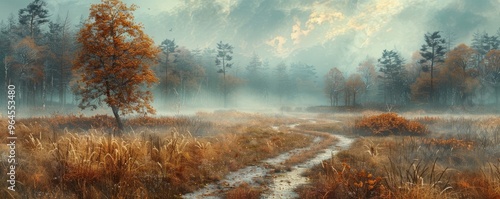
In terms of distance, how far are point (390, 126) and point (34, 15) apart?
54.8 m

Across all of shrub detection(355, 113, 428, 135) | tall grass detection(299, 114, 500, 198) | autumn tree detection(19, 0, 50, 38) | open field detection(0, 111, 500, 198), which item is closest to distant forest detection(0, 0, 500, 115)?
autumn tree detection(19, 0, 50, 38)

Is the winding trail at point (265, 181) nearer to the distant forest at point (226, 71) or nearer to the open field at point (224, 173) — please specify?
the open field at point (224, 173)

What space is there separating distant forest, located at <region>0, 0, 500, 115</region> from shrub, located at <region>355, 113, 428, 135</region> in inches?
702

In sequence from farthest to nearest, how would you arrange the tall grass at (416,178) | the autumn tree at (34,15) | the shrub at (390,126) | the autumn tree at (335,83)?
the autumn tree at (335,83) → the autumn tree at (34,15) → the shrub at (390,126) → the tall grass at (416,178)

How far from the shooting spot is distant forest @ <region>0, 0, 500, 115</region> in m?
48.0

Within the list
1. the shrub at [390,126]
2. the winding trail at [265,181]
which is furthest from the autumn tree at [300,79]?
the winding trail at [265,181]

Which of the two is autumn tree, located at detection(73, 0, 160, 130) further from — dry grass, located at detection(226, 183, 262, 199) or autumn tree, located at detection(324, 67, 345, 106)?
autumn tree, located at detection(324, 67, 345, 106)

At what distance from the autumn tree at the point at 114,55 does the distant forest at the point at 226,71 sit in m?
5.62

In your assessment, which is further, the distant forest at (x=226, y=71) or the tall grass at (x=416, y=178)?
the distant forest at (x=226, y=71)

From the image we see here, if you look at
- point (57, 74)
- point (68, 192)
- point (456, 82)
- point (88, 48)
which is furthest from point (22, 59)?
point (456, 82)

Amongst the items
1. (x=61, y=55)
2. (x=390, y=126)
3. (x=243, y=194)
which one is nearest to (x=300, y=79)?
(x=61, y=55)

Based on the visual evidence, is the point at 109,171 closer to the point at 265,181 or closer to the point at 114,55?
the point at 265,181

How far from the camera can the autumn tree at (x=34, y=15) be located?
4788 centimetres

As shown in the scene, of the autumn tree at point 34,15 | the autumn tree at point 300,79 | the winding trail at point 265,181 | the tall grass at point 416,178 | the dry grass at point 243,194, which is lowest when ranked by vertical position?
the winding trail at point 265,181
